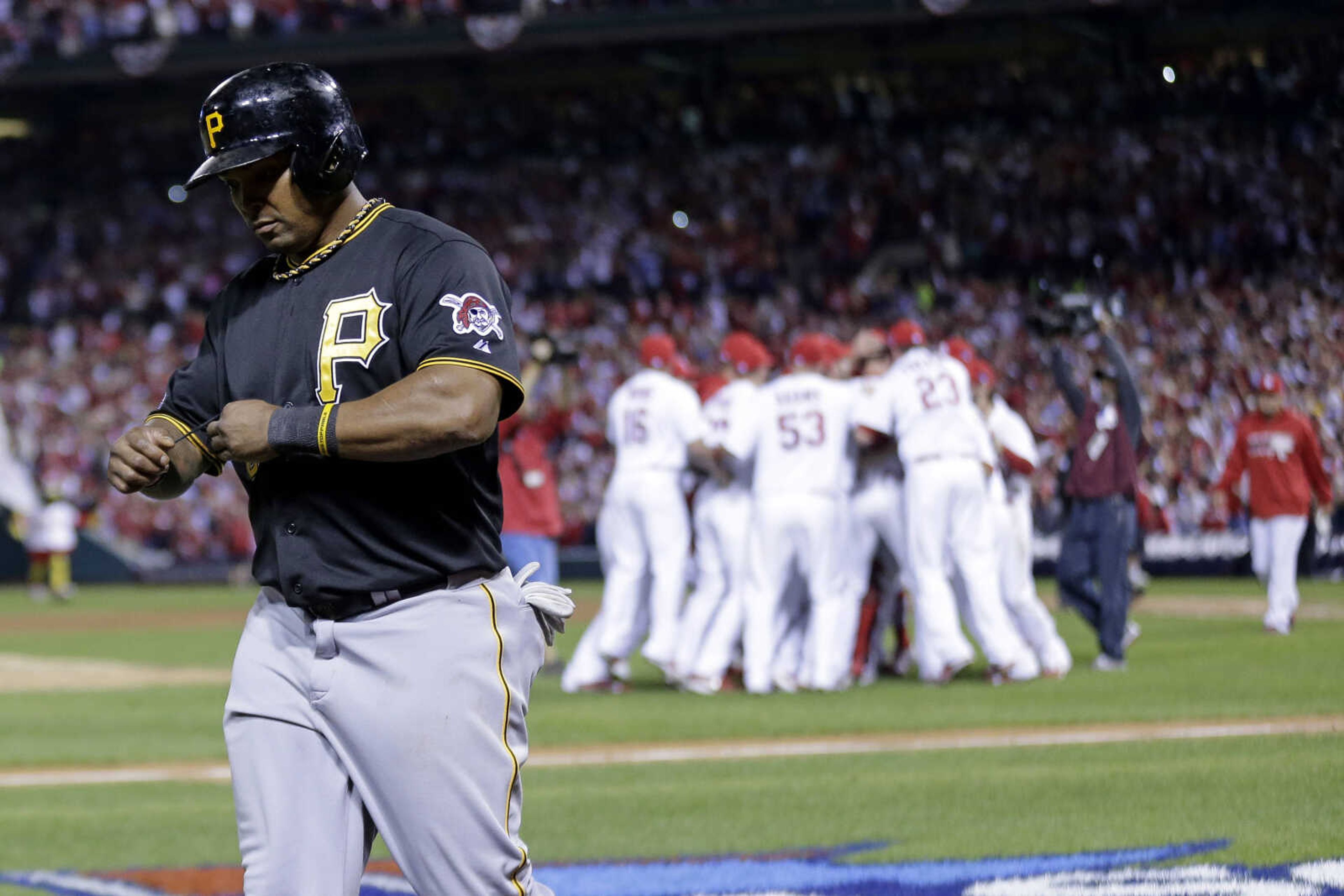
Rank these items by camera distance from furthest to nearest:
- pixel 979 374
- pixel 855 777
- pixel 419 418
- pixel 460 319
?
pixel 979 374, pixel 855 777, pixel 460 319, pixel 419 418

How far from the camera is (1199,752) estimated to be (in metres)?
7.62

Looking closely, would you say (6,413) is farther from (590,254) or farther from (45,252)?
(590,254)

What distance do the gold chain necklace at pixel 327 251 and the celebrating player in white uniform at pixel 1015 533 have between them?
26.7 feet

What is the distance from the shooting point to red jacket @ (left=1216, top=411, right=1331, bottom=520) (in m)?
13.7

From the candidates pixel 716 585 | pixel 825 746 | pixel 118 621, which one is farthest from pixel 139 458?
pixel 118 621

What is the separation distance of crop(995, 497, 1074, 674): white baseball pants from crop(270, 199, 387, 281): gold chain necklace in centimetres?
833

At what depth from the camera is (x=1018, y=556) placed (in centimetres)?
1155

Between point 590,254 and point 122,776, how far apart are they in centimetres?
2201

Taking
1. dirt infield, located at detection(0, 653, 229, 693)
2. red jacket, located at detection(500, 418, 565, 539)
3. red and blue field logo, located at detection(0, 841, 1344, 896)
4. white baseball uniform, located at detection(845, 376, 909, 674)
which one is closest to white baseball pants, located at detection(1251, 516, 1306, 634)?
white baseball uniform, located at detection(845, 376, 909, 674)

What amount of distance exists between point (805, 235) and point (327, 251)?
25.6 meters

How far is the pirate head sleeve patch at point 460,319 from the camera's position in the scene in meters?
3.05

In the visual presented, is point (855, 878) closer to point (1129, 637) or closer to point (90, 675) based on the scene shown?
point (1129, 637)

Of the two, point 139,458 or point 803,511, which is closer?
point 139,458

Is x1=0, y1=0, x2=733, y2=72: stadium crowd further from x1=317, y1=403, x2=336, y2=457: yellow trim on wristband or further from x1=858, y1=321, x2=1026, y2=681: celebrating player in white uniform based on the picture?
x1=317, y1=403, x2=336, y2=457: yellow trim on wristband
